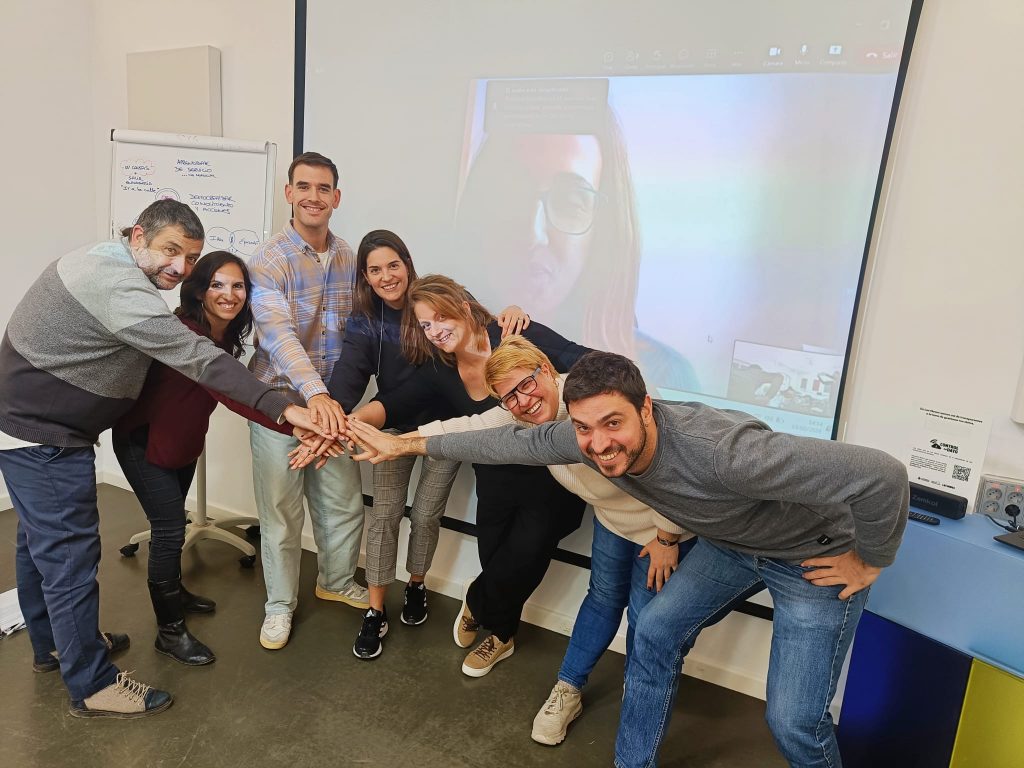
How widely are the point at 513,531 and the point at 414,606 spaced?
682mm

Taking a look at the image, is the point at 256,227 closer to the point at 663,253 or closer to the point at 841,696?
the point at 663,253

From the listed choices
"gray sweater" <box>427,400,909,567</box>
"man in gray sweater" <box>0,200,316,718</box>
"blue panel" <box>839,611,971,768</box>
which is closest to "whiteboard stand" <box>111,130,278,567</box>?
"man in gray sweater" <box>0,200,316,718</box>

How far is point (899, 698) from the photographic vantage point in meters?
2.00

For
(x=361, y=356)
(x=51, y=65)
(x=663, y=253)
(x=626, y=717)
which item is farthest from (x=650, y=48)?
(x=51, y=65)

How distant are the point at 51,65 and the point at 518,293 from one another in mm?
2919

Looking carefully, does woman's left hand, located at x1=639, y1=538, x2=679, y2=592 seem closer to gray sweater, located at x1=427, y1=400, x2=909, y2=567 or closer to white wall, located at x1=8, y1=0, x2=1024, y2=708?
gray sweater, located at x1=427, y1=400, x2=909, y2=567

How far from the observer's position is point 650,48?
2285 millimetres

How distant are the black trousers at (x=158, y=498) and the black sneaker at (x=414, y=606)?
0.91 metres

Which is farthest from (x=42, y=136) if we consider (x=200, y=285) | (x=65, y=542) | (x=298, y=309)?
(x=65, y=542)

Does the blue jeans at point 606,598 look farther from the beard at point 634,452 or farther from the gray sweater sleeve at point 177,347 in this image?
the gray sweater sleeve at point 177,347

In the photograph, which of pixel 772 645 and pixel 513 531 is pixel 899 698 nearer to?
pixel 772 645

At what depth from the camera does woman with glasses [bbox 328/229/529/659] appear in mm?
2506


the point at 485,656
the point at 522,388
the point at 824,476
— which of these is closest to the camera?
the point at 824,476

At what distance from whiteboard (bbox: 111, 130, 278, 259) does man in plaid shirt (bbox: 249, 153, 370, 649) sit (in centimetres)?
33
